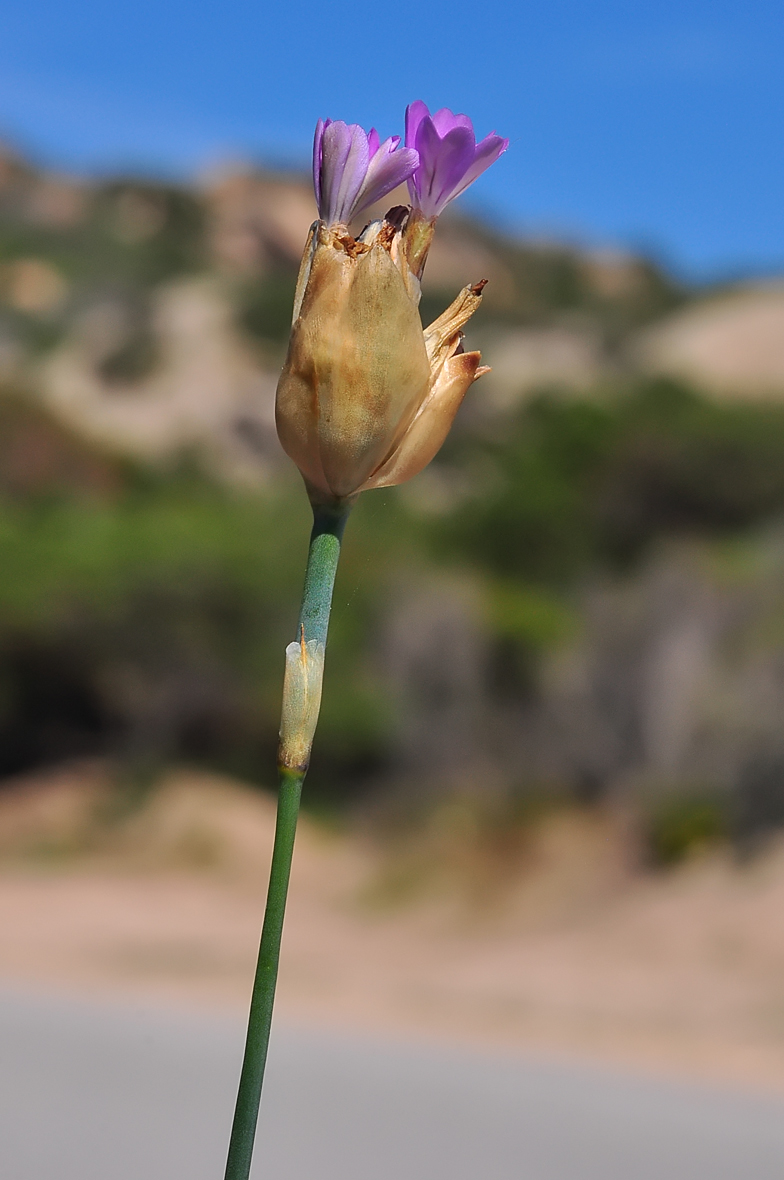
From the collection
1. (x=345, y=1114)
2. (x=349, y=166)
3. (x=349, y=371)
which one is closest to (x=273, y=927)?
A: (x=349, y=371)

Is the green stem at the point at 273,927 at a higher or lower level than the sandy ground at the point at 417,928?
lower

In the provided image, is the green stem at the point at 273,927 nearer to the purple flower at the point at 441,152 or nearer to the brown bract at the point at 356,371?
the brown bract at the point at 356,371

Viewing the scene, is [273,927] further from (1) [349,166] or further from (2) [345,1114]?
(2) [345,1114]

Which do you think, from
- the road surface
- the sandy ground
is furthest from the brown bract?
the sandy ground

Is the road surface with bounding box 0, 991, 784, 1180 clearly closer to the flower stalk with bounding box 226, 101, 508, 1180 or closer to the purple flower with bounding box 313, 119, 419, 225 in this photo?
the flower stalk with bounding box 226, 101, 508, 1180

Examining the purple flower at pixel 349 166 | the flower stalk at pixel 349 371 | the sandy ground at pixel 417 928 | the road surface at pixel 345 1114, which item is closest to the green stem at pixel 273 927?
the flower stalk at pixel 349 371

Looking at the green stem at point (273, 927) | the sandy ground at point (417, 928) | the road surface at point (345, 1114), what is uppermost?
the sandy ground at point (417, 928)
